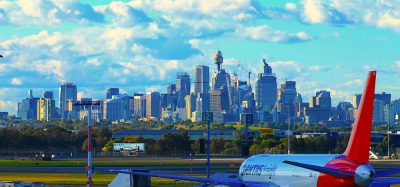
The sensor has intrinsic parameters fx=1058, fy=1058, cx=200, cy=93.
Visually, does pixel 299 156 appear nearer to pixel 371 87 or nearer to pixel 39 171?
pixel 371 87

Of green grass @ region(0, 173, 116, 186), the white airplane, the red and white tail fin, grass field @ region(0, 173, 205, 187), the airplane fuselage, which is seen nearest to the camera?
the red and white tail fin

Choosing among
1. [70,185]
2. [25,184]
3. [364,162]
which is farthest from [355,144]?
[70,185]

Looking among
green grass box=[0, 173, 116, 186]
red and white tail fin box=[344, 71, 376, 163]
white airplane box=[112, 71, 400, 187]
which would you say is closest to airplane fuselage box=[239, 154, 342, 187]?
white airplane box=[112, 71, 400, 187]

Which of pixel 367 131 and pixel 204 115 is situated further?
pixel 204 115

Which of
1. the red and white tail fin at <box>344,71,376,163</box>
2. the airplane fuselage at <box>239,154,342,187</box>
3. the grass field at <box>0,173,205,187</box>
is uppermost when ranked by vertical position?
the red and white tail fin at <box>344,71,376,163</box>

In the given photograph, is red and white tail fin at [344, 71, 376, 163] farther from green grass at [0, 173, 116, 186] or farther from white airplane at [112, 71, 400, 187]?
green grass at [0, 173, 116, 186]

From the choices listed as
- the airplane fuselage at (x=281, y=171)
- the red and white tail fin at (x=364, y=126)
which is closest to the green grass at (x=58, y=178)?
the airplane fuselage at (x=281, y=171)

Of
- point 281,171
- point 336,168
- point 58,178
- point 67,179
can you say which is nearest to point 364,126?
point 336,168
